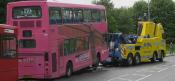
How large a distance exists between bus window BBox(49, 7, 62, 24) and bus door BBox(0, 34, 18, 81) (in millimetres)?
4631

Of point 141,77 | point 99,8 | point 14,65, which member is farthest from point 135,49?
point 14,65

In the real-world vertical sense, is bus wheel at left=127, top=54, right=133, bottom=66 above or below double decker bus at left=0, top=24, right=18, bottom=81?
below

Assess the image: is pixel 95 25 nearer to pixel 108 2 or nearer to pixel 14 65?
pixel 14 65

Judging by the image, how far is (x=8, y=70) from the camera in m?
18.1

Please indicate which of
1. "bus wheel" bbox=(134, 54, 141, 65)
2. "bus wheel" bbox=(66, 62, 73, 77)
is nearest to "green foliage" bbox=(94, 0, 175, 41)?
"bus wheel" bbox=(134, 54, 141, 65)

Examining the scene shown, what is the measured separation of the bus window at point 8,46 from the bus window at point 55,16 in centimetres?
464

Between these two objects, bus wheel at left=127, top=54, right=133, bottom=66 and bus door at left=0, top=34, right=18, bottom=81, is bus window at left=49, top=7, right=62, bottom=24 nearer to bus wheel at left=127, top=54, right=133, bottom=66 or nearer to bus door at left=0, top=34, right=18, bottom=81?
bus door at left=0, top=34, right=18, bottom=81

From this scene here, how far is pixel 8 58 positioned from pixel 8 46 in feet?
1.54

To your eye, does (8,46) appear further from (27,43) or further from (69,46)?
(69,46)

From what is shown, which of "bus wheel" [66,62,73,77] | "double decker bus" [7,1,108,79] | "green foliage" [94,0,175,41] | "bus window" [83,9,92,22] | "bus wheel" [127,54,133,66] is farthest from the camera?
"green foliage" [94,0,175,41]

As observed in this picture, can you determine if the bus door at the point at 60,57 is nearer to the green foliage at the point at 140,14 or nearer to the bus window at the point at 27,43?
the bus window at the point at 27,43

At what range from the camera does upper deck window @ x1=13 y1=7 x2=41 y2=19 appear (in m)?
23.1

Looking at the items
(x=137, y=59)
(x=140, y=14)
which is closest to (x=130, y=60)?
(x=137, y=59)

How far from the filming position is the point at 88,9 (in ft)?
94.2
